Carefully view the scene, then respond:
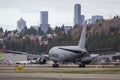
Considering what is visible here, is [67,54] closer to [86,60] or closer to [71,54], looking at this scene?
[71,54]

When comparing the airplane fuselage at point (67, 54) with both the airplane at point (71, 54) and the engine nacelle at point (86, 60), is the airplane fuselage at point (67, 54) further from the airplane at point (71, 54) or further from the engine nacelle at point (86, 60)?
the engine nacelle at point (86, 60)

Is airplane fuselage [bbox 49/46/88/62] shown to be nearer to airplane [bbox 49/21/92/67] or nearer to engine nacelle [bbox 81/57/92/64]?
airplane [bbox 49/21/92/67]

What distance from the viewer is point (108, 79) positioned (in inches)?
2167

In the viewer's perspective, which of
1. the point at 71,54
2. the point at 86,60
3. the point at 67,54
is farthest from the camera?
the point at 67,54

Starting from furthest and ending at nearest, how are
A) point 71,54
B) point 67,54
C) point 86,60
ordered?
point 67,54 < point 71,54 < point 86,60

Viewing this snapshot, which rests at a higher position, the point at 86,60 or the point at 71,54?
the point at 71,54

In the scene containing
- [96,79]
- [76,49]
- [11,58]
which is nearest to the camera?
[96,79]

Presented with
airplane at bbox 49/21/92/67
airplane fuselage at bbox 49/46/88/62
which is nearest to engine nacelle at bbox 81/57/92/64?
airplane at bbox 49/21/92/67

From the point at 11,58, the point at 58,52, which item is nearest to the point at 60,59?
the point at 58,52

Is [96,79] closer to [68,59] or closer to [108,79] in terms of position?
[108,79]

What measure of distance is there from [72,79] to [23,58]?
13017 cm

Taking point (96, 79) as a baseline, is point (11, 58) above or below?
below

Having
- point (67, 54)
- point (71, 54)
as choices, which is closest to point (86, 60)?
point (71, 54)

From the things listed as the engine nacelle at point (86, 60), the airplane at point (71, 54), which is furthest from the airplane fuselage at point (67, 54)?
the engine nacelle at point (86, 60)
